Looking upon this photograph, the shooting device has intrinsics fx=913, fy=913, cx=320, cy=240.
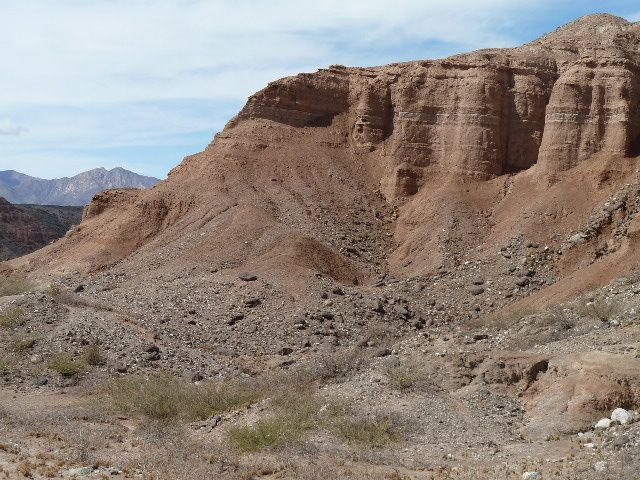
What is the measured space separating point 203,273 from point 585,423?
19.8 metres

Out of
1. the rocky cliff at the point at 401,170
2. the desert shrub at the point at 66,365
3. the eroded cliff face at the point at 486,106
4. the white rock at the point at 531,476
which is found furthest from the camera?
the eroded cliff face at the point at 486,106

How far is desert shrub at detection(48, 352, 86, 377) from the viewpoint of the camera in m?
23.1

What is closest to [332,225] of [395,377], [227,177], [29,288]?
[227,177]

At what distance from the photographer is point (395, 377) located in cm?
1759

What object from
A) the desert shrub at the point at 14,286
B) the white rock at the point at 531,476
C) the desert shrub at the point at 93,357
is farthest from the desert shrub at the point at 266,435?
the desert shrub at the point at 14,286

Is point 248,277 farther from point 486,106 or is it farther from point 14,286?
point 486,106

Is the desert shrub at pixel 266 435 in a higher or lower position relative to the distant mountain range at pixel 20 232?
lower

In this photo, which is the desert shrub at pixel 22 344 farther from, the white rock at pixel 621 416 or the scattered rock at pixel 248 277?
the white rock at pixel 621 416

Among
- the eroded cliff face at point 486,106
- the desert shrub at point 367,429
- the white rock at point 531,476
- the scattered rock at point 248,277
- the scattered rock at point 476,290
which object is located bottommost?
the white rock at point 531,476

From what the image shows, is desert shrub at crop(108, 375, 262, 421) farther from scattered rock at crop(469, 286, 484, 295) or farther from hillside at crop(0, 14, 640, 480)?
scattered rock at crop(469, 286, 484, 295)

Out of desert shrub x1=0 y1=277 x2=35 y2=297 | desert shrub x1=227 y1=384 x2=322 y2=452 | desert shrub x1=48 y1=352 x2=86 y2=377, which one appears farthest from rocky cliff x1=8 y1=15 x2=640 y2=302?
desert shrub x1=227 y1=384 x2=322 y2=452

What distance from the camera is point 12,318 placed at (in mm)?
25438

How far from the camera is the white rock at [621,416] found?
14461mm

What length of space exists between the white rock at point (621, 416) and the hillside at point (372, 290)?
2.2 inches
